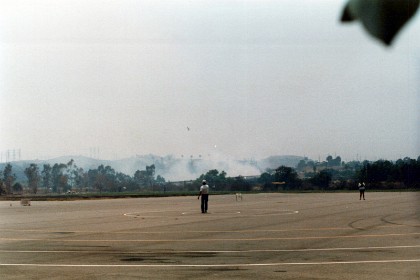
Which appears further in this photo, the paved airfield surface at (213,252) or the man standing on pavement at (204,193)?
the man standing on pavement at (204,193)

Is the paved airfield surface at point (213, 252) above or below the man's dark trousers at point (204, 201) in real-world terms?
below

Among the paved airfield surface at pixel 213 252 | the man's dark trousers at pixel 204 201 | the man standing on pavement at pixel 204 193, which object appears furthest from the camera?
the man's dark trousers at pixel 204 201

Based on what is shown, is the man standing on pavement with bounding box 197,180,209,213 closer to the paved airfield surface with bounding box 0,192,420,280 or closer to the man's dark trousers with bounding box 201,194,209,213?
the man's dark trousers with bounding box 201,194,209,213

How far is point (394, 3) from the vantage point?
2.88 feet

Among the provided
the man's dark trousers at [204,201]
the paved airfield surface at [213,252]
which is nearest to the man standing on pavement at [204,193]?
the man's dark trousers at [204,201]

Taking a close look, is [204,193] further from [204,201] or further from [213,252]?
[213,252]

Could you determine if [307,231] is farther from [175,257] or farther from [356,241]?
[175,257]

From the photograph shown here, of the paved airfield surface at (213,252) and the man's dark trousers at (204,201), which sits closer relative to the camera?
the paved airfield surface at (213,252)

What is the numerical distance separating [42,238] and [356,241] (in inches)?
416

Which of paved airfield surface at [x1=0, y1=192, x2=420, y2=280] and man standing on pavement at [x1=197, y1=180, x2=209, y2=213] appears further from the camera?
man standing on pavement at [x1=197, y1=180, x2=209, y2=213]

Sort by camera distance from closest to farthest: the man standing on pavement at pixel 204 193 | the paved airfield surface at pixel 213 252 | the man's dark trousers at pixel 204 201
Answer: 1. the paved airfield surface at pixel 213 252
2. the man standing on pavement at pixel 204 193
3. the man's dark trousers at pixel 204 201

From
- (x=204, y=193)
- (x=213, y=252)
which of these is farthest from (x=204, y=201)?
(x=213, y=252)

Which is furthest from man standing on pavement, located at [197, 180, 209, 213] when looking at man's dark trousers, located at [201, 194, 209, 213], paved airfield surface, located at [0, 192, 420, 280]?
paved airfield surface, located at [0, 192, 420, 280]

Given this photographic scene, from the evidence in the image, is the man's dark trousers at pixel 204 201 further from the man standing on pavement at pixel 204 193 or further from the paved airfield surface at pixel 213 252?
the paved airfield surface at pixel 213 252
